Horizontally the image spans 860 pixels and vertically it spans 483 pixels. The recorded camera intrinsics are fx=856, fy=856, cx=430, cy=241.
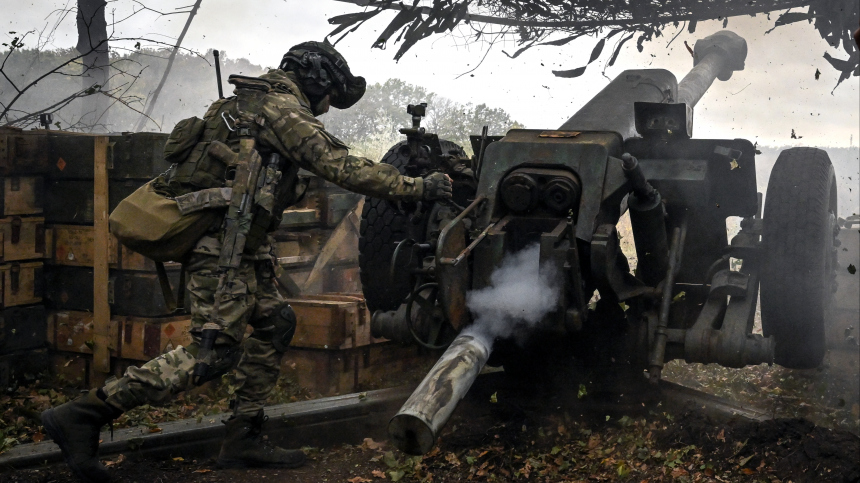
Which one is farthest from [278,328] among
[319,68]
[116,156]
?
[116,156]

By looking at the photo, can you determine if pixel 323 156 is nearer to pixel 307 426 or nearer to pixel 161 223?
pixel 161 223

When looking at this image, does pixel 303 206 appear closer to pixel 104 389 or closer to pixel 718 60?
pixel 104 389

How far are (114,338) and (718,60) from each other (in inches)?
205

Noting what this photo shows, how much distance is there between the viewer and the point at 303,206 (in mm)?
6230

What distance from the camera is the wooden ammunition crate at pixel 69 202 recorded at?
18.2 feet

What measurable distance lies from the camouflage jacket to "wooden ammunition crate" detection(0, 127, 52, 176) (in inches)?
85.6

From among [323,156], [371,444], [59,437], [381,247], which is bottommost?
[371,444]

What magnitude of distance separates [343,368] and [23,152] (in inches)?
97.4

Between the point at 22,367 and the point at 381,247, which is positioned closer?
the point at 381,247

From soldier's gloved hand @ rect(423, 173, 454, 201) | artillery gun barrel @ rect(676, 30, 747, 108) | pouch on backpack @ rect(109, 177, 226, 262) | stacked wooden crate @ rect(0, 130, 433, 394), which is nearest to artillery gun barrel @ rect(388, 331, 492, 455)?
soldier's gloved hand @ rect(423, 173, 454, 201)

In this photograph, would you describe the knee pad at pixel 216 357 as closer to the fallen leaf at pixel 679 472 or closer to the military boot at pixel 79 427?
the military boot at pixel 79 427

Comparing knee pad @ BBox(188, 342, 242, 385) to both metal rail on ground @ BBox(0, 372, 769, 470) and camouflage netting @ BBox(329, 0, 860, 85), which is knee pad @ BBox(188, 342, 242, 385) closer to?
metal rail on ground @ BBox(0, 372, 769, 470)

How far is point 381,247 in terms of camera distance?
492 centimetres

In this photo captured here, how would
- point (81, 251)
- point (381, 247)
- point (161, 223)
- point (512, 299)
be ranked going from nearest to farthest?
point (161, 223) < point (512, 299) < point (381, 247) < point (81, 251)
